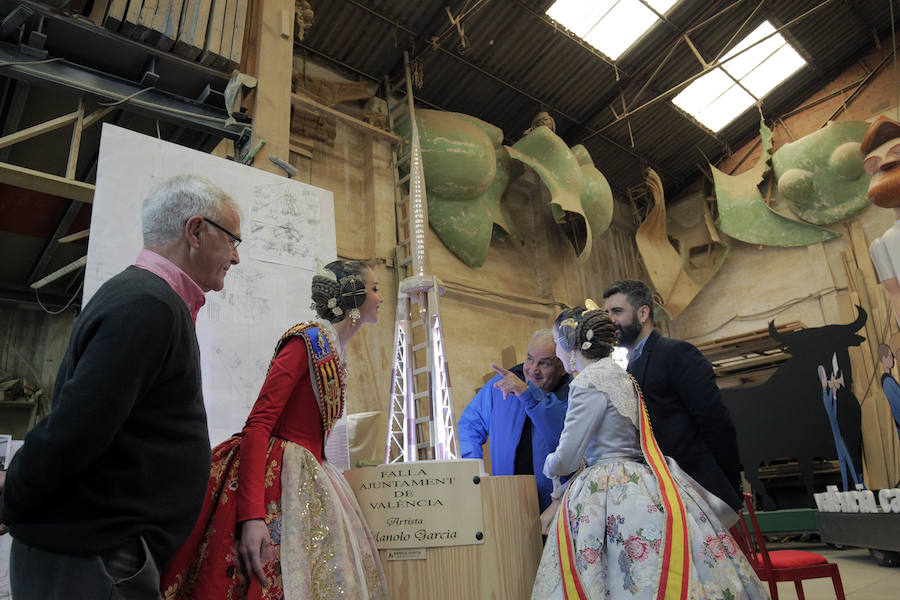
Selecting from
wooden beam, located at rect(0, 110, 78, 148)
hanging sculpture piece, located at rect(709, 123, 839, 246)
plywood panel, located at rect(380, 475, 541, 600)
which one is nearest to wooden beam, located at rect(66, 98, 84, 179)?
wooden beam, located at rect(0, 110, 78, 148)

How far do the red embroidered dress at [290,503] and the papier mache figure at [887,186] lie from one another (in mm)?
3726

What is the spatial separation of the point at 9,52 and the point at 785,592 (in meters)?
6.61

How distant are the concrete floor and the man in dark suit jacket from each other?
260 cm

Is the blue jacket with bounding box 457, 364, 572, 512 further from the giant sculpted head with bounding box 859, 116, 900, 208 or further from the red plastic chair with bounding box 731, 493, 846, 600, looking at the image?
the giant sculpted head with bounding box 859, 116, 900, 208

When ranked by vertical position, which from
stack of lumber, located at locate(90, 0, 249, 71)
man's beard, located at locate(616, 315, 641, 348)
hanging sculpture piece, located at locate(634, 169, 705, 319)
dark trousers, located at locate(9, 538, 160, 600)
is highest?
hanging sculpture piece, located at locate(634, 169, 705, 319)

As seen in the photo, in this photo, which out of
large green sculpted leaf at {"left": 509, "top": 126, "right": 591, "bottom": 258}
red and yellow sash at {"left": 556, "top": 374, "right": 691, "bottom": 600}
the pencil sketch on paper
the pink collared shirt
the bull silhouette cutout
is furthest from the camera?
large green sculpted leaf at {"left": 509, "top": 126, "right": 591, "bottom": 258}

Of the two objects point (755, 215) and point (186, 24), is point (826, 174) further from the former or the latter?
point (186, 24)

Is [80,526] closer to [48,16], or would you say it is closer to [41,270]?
[48,16]

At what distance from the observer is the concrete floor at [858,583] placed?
4.09m

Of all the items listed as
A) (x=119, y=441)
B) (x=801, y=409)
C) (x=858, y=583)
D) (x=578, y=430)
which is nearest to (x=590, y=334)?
(x=578, y=430)

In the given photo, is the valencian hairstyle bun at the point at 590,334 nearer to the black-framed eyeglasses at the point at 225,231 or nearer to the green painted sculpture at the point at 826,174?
the black-framed eyeglasses at the point at 225,231

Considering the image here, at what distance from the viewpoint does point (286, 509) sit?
5.30ft

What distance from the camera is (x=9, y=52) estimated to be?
3.07 meters

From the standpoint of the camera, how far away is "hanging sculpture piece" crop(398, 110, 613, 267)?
859cm
